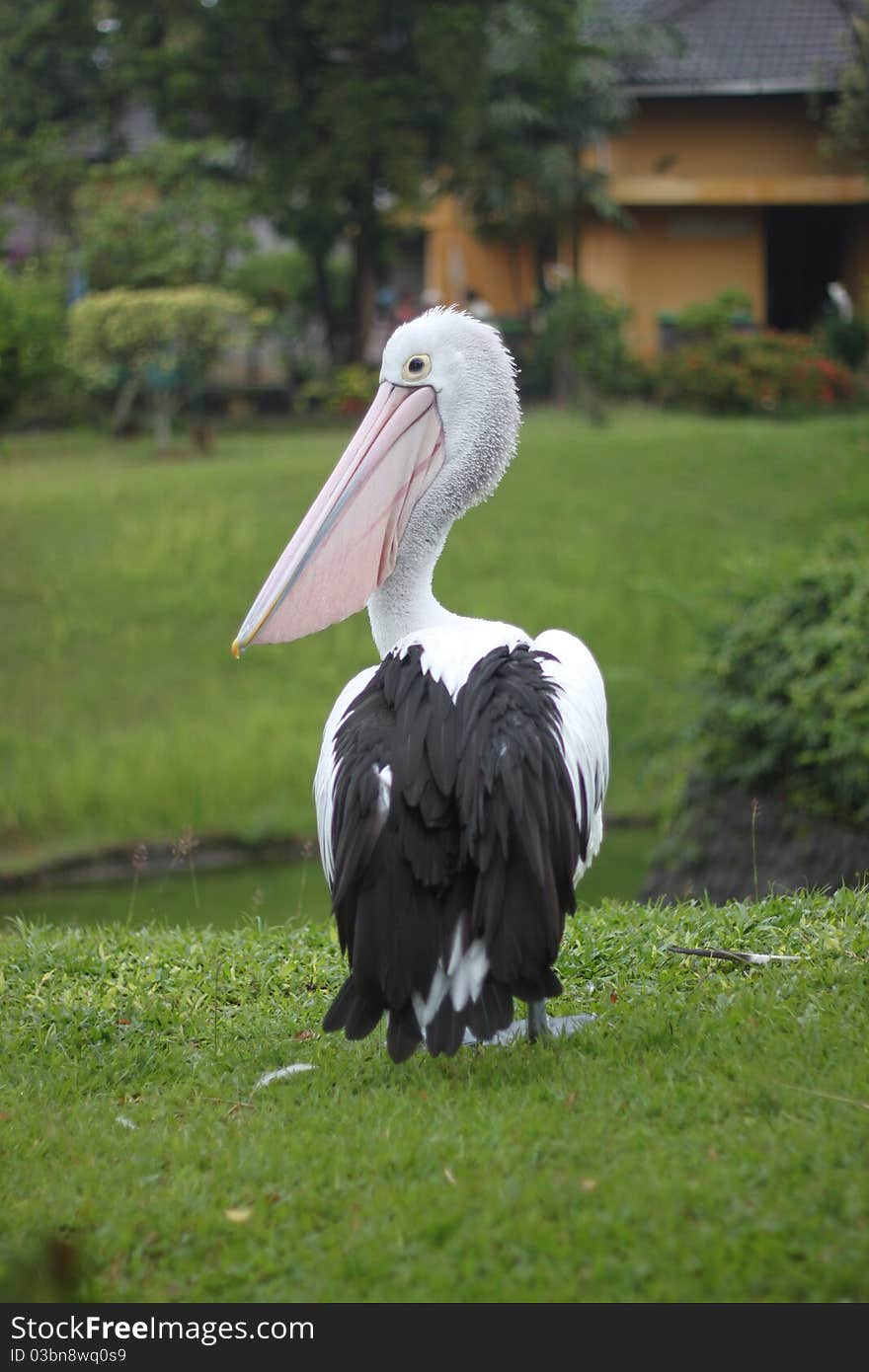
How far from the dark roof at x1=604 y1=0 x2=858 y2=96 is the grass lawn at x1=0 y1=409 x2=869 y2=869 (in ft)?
21.3

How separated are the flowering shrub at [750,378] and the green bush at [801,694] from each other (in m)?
10.2

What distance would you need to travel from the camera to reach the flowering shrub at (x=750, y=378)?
17406mm

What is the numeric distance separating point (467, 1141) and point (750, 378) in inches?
602

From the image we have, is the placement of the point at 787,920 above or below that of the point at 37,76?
below

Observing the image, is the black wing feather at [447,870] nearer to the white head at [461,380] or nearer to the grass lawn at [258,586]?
the white head at [461,380]

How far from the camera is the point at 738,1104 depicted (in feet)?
10.7

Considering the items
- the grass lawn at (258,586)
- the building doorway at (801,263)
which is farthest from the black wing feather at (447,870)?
the building doorway at (801,263)

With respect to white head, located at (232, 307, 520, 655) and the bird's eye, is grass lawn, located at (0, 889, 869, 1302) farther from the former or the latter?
the bird's eye

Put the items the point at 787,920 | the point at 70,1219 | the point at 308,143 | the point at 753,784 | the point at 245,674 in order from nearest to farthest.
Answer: the point at 70,1219 < the point at 787,920 < the point at 753,784 < the point at 245,674 < the point at 308,143

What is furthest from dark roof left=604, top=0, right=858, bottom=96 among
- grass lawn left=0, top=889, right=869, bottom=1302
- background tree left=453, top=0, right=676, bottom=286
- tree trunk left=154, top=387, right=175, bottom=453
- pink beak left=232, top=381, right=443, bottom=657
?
grass lawn left=0, top=889, right=869, bottom=1302

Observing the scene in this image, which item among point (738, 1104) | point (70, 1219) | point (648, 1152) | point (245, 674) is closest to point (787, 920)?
point (738, 1104)

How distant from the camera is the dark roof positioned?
20266 mm

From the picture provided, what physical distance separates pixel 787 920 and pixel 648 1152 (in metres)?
1.82

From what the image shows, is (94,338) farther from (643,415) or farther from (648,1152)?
(648,1152)
